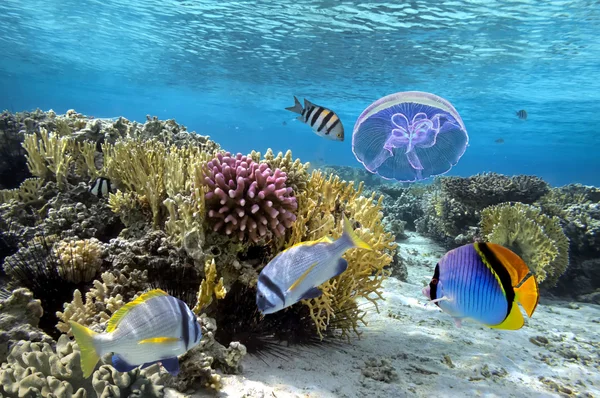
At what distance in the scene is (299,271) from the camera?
2172 millimetres

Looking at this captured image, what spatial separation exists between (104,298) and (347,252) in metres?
2.43

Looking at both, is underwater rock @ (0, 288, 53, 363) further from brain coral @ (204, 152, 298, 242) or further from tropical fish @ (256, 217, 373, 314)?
tropical fish @ (256, 217, 373, 314)

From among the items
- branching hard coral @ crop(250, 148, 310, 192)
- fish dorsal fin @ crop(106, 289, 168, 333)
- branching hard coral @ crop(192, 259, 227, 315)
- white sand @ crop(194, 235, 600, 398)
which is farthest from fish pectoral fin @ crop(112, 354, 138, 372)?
branching hard coral @ crop(250, 148, 310, 192)

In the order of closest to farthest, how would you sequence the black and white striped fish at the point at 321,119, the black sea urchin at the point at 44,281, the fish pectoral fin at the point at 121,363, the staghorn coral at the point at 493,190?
1. the fish pectoral fin at the point at 121,363
2. the black sea urchin at the point at 44,281
3. the black and white striped fish at the point at 321,119
4. the staghorn coral at the point at 493,190

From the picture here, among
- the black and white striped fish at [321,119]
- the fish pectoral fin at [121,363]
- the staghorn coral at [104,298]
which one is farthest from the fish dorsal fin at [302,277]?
the black and white striped fish at [321,119]

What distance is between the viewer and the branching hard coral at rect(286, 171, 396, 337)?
3658 mm

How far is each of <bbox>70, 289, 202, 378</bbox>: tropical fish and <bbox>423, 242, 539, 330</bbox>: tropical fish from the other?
1.46 m

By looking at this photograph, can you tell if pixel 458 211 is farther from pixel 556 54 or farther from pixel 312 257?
pixel 556 54

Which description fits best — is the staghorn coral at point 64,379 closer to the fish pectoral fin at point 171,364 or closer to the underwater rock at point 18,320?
the underwater rock at point 18,320

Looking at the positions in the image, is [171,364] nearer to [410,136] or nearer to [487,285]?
[487,285]

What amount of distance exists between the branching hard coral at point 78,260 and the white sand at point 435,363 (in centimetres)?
184

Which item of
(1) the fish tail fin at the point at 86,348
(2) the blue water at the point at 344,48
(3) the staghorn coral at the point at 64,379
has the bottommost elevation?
(3) the staghorn coral at the point at 64,379

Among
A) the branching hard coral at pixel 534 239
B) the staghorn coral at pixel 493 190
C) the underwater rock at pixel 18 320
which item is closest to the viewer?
the underwater rock at pixel 18 320

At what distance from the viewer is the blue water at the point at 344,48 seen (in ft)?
Answer: 56.0
